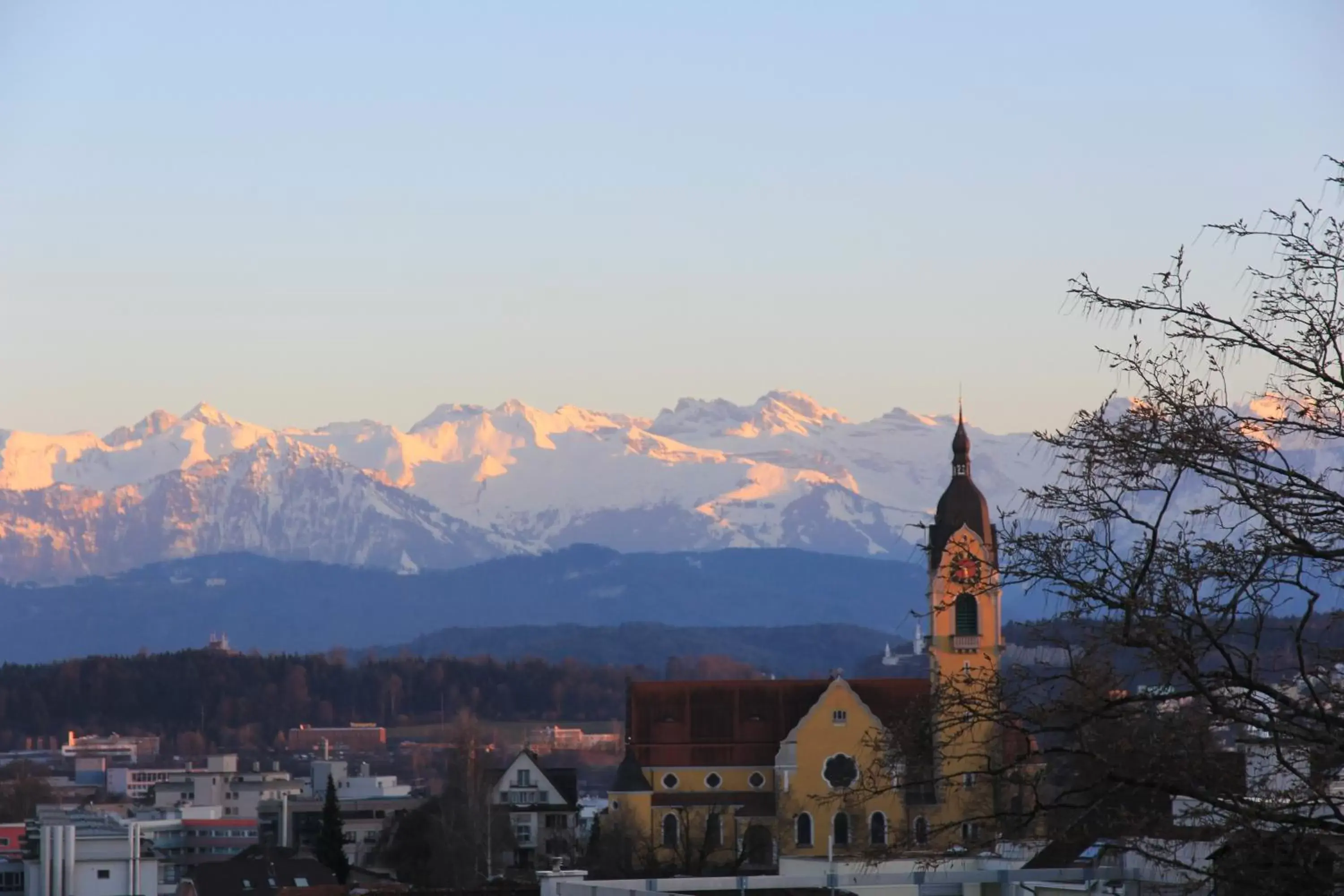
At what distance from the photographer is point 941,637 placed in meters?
99.5

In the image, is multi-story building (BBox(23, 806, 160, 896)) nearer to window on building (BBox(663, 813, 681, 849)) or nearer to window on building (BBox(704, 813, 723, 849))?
window on building (BBox(663, 813, 681, 849))

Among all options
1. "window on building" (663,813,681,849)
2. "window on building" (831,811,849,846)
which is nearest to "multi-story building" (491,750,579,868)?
"window on building" (663,813,681,849)

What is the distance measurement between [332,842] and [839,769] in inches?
781

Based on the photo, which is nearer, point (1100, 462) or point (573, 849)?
point (1100, 462)

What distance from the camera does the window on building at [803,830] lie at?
96000mm

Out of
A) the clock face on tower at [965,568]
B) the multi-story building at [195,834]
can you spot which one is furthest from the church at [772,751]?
the clock face on tower at [965,568]

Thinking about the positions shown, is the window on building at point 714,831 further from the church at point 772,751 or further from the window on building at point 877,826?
the window on building at point 877,826

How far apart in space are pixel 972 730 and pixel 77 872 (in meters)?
74.2

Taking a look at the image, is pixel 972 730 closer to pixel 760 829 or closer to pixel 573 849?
pixel 760 829

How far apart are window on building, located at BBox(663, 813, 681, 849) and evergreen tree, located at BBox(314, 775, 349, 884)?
11660 millimetres

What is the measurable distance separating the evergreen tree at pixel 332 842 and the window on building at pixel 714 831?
12.5 m

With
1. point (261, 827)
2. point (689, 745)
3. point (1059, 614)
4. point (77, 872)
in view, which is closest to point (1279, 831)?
point (1059, 614)

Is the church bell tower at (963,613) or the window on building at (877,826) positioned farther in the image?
the church bell tower at (963,613)

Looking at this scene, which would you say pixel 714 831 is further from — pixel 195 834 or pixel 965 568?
pixel 965 568
